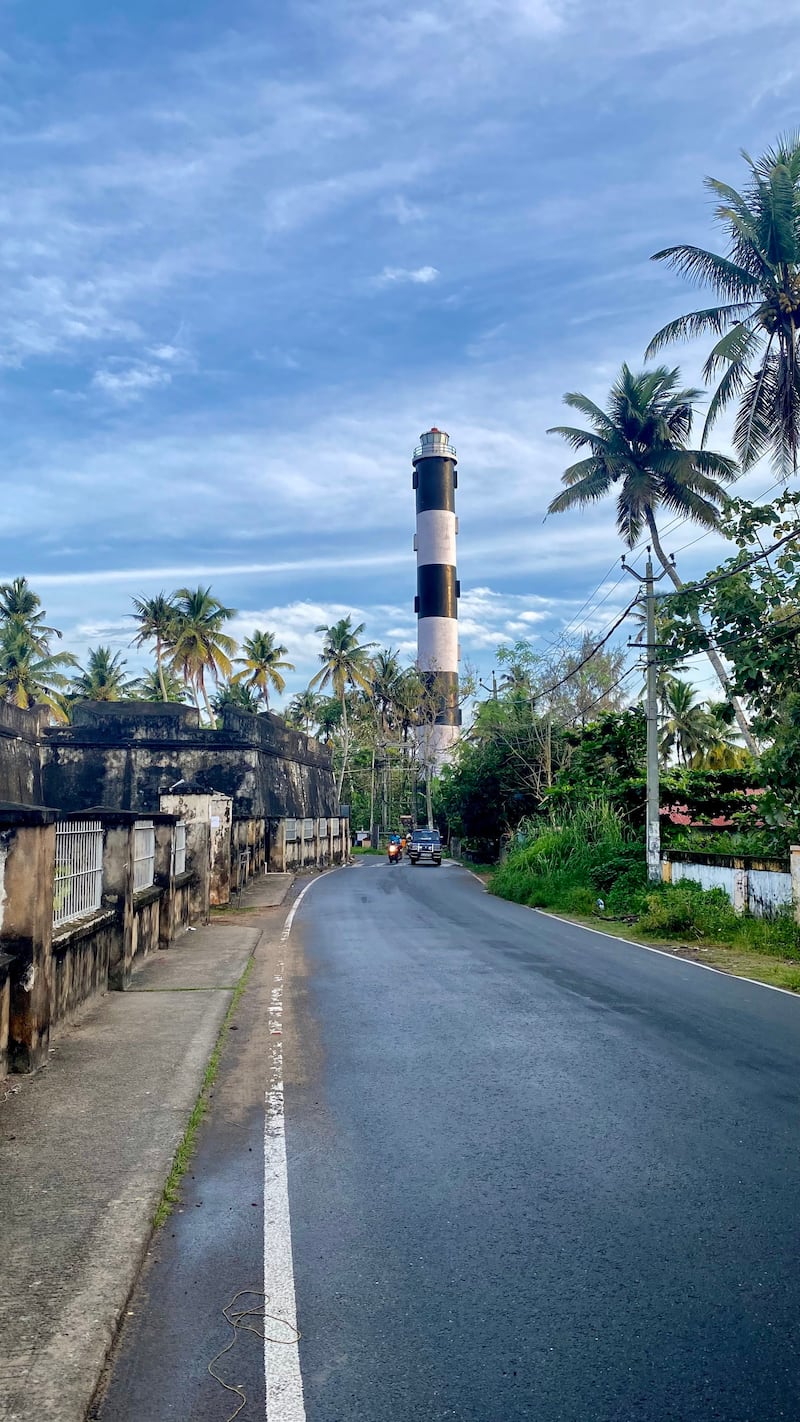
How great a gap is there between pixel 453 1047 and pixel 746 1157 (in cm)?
316

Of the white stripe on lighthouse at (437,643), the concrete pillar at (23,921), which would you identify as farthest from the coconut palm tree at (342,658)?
the concrete pillar at (23,921)

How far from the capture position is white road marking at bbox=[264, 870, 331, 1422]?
11.1ft

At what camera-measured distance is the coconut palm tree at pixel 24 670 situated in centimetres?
5222

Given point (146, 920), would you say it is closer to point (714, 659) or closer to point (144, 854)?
point (144, 854)

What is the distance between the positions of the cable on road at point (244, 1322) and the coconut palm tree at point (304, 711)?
284 feet

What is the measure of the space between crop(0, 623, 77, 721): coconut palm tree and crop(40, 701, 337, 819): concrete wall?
19.8 meters

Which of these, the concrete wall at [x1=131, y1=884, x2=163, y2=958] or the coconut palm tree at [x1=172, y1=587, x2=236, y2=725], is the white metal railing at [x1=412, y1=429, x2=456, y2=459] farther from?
the concrete wall at [x1=131, y1=884, x2=163, y2=958]

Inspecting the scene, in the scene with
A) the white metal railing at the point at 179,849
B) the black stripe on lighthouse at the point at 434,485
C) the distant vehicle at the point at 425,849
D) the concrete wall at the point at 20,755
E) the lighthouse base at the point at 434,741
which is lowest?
the distant vehicle at the point at 425,849

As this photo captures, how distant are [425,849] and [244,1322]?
4524cm

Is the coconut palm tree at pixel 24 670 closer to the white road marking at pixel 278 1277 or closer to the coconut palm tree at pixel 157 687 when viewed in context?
the coconut palm tree at pixel 157 687

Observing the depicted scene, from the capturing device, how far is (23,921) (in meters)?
7.33

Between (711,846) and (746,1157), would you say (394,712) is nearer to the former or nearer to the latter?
(711,846)

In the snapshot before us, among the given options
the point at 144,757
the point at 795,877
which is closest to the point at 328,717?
the point at 144,757

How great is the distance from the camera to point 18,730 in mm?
26844
